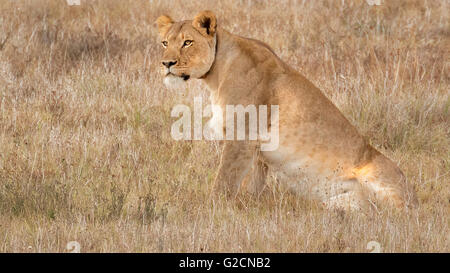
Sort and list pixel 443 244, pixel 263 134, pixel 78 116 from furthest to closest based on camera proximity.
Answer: pixel 78 116, pixel 263 134, pixel 443 244

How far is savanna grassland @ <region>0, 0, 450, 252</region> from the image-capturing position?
15.3 feet

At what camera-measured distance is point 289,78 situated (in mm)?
5566

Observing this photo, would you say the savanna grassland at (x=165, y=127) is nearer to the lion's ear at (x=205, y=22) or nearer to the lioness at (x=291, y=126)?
the lioness at (x=291, y=126)

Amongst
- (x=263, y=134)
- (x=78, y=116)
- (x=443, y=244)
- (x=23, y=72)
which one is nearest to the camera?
(x=443, y=244)

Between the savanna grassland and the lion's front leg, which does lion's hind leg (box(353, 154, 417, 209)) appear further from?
the lion's front leg

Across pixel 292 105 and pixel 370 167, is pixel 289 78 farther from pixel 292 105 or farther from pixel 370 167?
pixel 370 167

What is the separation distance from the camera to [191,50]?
5.49m

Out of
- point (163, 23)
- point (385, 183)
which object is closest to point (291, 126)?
point (385, 183)

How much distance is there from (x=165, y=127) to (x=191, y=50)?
198 centimetres

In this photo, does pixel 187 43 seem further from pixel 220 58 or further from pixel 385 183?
pixel 385 183

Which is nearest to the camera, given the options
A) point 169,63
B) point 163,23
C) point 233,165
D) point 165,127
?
point 233,165

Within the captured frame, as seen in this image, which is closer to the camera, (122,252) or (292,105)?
(122,252)

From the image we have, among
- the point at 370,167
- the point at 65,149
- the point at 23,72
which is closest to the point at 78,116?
the point at 65,149
